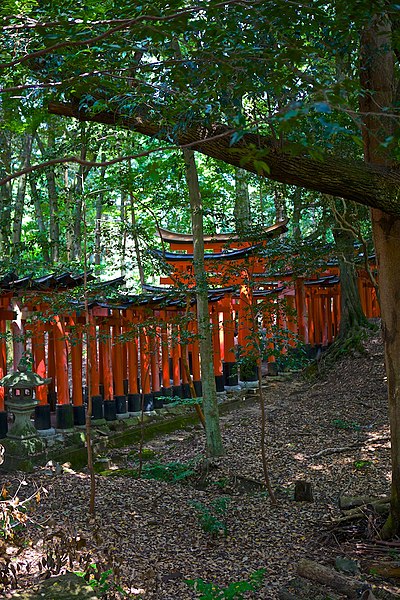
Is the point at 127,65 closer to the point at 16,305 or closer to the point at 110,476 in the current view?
the point at 16,305

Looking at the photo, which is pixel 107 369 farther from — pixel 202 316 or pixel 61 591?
pixel 61 591

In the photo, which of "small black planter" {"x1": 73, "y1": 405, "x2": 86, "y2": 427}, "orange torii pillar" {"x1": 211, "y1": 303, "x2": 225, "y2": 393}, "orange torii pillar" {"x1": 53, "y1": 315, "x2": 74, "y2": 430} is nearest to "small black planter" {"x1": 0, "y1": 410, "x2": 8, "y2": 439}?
"orange torii pillar" {"x1": 53, "y1": 315, "x2": 74, "y2": 430}

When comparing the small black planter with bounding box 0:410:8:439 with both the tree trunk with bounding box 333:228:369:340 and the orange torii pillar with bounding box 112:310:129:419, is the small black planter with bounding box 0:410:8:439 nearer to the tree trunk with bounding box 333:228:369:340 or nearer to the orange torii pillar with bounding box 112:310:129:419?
the orange torii pillar with bounding box 112:310:129:419

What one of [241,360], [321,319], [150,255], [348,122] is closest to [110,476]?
[241,360]

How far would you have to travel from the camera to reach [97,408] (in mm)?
10281

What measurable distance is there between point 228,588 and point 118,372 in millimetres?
6930

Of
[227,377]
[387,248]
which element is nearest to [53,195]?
[227,377]

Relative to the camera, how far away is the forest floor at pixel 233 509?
5.11 meters

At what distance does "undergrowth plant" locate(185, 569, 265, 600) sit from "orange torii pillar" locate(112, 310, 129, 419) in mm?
6061

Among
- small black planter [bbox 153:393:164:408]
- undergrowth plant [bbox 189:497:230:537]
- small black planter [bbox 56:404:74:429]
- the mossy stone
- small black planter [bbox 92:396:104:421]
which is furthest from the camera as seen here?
small black planter [bbox 153:393:164:408]

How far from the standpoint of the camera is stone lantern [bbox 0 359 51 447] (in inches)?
319

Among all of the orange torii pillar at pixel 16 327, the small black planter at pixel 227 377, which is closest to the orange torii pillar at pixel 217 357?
the small black planter at pixel 227 377

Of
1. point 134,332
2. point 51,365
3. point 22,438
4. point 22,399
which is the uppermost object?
point 134,332

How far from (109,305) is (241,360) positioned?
2725mm
